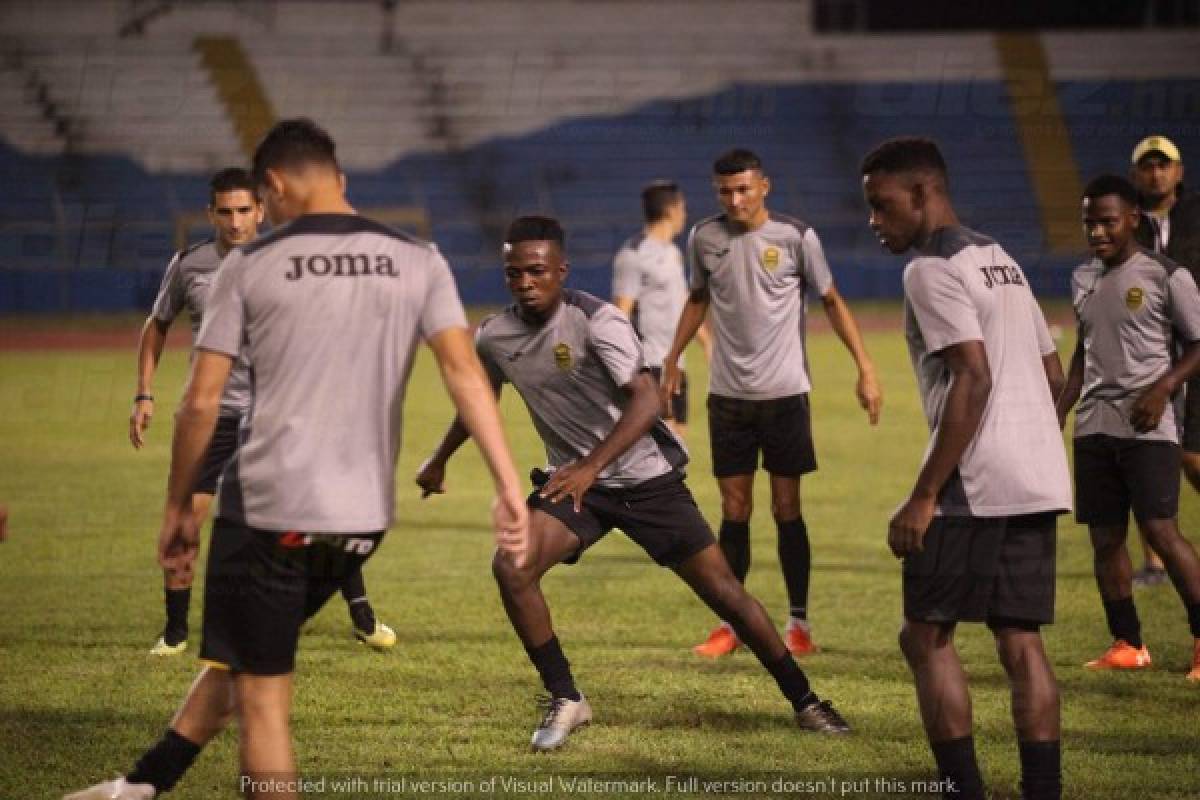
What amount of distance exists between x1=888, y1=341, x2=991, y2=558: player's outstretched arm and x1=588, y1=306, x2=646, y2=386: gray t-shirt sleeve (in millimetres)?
1620

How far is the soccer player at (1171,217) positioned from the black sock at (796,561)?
173cm

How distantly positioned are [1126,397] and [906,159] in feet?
9.96

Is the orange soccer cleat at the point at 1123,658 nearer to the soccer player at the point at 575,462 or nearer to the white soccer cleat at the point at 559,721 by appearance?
the soccer player at the point at 575,462

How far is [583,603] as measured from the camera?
9.60 meters

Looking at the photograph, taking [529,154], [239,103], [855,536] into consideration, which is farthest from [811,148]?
[855,536]

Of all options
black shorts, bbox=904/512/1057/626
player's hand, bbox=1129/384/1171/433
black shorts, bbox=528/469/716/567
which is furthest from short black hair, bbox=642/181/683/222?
black shorts, bbox=904/512/1057/626

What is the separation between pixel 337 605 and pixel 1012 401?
531 centimetres

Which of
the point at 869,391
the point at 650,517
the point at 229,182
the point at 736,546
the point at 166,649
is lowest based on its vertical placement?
the point at 166,649

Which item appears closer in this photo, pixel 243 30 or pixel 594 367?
pixel 594 367

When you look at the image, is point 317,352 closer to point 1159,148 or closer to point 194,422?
point 194,422

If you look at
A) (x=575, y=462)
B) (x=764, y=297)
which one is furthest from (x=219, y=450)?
(x=764, y=297)

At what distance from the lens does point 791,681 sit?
22.3 feet

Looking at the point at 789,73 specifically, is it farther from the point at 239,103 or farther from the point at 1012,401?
the point at 1012,401

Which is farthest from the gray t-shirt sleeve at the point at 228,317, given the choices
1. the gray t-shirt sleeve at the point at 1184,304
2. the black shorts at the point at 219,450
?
the gray t-shirt sleeve at the point at 1184,304
